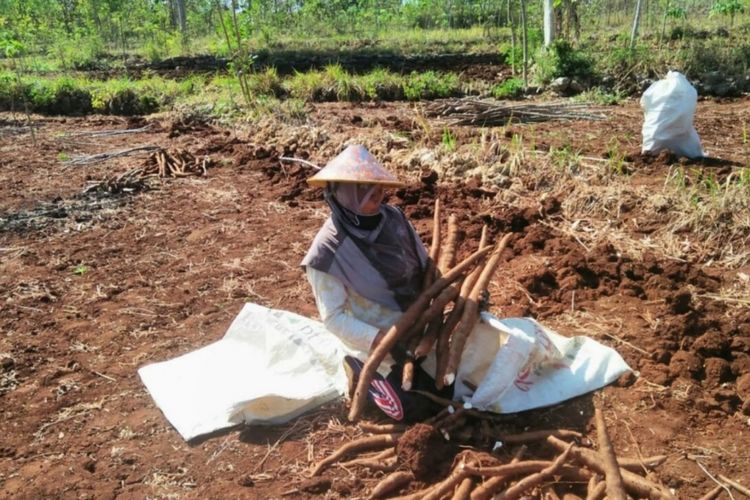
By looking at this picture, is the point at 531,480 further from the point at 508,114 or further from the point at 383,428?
the point at 508,114

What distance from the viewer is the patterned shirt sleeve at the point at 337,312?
2.62m

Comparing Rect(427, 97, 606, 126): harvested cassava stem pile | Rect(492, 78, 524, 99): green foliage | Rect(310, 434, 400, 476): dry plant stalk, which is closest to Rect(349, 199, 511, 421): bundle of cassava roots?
Rect(310, 434, 400, 476): dry plant stalk

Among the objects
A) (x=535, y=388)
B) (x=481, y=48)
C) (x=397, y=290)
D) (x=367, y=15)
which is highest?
(x=367, y=15)

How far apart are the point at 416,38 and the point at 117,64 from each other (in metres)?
9.89

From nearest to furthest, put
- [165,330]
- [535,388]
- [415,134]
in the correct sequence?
[535,388]
[165,330]
[415,134]

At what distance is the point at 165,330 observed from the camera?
3.89 meters

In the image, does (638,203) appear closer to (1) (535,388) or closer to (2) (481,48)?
(1) (535,388)

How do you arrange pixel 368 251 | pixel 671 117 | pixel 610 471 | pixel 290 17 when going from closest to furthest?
pixel 610 471, pixel 368 251, pixel 671 117, pixel 290 17

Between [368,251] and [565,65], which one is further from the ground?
[565,65]

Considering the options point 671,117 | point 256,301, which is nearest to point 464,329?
point 256,301

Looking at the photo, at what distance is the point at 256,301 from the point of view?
4.20 meters

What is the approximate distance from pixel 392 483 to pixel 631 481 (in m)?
0.85

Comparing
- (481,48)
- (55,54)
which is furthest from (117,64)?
(481,48)

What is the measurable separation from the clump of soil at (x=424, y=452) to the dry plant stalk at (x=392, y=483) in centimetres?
3
